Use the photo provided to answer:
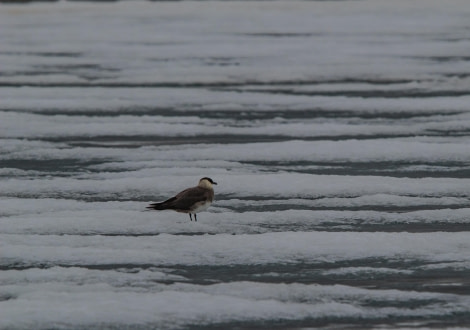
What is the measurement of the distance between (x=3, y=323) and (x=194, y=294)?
122 cm

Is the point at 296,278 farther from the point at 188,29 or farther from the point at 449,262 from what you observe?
the point at 188,29

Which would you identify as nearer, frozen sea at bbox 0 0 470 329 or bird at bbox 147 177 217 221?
frozen sea at bbox 0 0 470 329

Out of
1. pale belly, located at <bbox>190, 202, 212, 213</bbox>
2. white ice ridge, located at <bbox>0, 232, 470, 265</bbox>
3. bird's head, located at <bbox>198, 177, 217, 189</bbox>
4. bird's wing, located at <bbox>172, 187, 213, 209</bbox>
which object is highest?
bird's head, located at <bbox>198, 177, 217, 189</bbox>

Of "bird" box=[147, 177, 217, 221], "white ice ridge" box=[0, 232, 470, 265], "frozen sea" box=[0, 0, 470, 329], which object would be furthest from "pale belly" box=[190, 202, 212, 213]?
"white ice ridge" box=[0, 232, 470, 265]

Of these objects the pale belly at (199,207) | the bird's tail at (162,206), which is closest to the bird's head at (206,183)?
the pale belly at (199,207)

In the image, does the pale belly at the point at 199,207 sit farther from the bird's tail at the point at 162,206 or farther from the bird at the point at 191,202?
the bird's tail at the point at 162,206

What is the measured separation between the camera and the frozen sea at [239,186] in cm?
778

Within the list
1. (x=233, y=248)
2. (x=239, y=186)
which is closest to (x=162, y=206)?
(x=233, y=248)

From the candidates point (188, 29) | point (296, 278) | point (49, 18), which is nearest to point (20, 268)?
point (296, 278)

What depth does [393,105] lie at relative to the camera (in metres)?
18.3

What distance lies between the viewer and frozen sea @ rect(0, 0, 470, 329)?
7.78 meters

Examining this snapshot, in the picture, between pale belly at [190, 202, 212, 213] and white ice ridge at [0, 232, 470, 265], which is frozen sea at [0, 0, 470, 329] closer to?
white ice ridge at [0, 232, 470, 265]

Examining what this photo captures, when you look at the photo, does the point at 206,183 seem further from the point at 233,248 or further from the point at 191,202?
the point at 233,248

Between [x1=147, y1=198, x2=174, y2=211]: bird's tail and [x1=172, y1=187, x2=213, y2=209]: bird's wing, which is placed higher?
[x1=172, y1=187, x2=213, y2=209]: bird's wing
